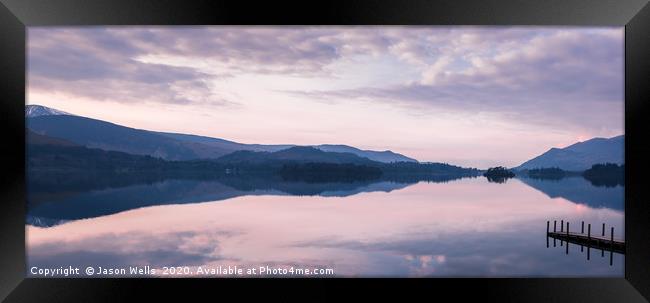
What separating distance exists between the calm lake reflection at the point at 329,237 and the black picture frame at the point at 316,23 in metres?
3.79

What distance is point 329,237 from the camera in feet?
66.1

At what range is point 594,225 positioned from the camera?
22531 millimetres

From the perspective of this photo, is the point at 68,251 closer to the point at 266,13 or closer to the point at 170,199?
the point at 266,13

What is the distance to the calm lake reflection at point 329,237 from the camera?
47.8 ft

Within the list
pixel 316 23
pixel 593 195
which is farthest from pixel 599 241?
pixel 593 195

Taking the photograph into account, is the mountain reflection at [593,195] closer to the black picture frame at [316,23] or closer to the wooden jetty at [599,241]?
the wooden jetty at [599,241]

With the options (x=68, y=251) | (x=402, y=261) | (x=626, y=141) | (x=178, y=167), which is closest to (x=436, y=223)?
(x=402, y=261)

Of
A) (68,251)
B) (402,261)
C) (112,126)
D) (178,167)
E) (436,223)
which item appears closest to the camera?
(402,261)

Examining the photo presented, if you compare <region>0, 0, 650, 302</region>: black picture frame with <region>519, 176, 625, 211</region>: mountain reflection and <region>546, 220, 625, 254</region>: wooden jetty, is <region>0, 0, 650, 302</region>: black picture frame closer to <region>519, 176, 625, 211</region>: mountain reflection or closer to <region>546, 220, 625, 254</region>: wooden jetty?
<region>546, 220, 625, 254</region>: wooden jetty

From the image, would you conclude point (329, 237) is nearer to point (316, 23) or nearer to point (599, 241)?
point (599, 241)

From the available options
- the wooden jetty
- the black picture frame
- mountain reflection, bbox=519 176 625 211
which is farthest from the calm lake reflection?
the black picture frame

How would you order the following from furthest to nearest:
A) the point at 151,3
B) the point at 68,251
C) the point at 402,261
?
the point at 68,251, the point at 402,261, the point at 151,3

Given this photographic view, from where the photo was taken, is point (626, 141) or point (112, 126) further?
point (112, 126)

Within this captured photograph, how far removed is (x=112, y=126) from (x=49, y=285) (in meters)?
163
